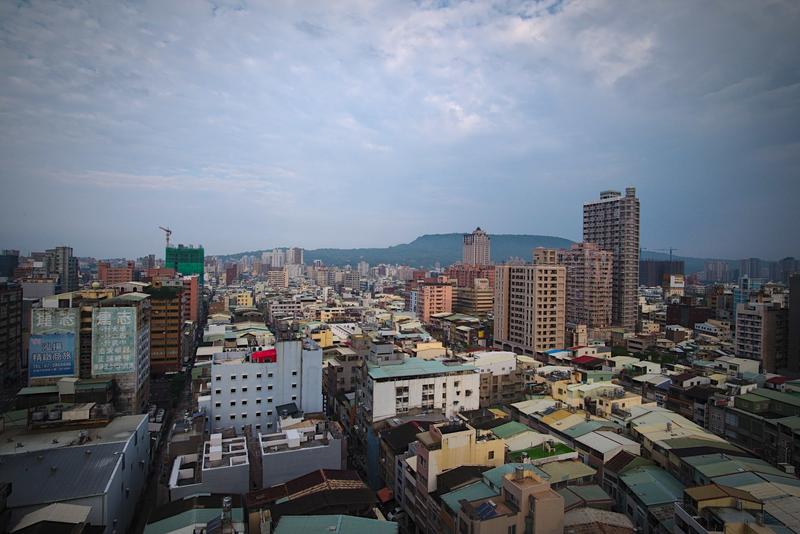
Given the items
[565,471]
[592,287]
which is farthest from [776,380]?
[592,287]

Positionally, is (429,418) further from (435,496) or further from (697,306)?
(697,306)

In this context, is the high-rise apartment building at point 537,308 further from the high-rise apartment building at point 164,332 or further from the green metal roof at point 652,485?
the high-rise apartment building at point 164,332

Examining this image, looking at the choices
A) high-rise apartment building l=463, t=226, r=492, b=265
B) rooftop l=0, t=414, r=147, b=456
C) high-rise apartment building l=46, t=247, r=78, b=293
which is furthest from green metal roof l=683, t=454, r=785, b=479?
high-rise apartment building l=463, t=226, r=492, b=265

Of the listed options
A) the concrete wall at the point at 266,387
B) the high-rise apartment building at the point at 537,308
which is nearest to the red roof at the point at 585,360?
the high-rise apartment building at the point at 537,308

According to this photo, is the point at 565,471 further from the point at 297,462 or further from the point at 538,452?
the point at 297,462

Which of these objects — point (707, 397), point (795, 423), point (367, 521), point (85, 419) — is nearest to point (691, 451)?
point (795, 423)

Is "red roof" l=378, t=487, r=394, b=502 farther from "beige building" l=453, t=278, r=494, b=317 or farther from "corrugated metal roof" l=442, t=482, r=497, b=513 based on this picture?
"beige building" l=453, t=278, r=494, b=317
